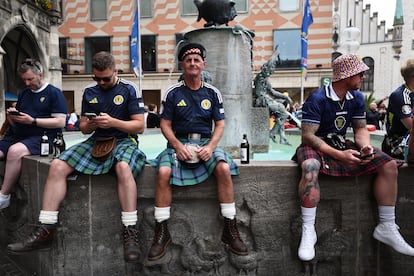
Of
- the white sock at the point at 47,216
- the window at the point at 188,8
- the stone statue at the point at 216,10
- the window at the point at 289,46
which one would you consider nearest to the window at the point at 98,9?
the window at the point at 188,8

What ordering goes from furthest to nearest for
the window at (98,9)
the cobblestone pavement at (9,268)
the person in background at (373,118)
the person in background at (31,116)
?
the window at (98,9)
the person in background at (373,118)
the person in background at (31,116)
the cobblestone pavement at (9,268)

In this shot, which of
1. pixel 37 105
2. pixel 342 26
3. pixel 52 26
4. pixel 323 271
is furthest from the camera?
pixel 342 26

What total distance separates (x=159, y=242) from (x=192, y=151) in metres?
0.77

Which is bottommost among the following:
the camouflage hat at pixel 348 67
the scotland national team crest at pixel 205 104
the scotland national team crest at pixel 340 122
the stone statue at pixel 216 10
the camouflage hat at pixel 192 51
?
the scotland national team crest at pixel 340 122

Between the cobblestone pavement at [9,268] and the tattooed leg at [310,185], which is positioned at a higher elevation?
the tattooed leg at [310,185]

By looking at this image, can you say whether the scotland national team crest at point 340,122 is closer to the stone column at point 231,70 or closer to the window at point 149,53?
the stone column at point 231,70

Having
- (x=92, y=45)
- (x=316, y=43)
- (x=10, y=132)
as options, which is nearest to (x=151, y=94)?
(x=92, y=45)

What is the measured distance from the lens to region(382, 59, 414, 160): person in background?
11.2 feet

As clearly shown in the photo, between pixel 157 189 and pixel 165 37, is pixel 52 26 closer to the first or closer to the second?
pixel 165 37

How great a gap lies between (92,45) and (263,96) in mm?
22617

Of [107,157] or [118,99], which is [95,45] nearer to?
[118,99]

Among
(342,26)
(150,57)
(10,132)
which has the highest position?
(342,26)

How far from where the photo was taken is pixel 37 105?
12.7ft

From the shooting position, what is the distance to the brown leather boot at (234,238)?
3.01m
